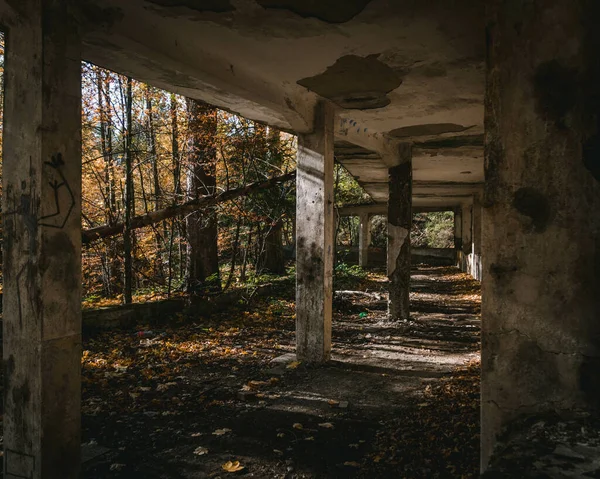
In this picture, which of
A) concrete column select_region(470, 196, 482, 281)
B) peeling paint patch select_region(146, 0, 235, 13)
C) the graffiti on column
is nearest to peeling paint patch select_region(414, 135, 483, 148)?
peeling paint patch select_region(146, 0, 235, 13)

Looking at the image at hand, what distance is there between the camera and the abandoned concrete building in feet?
7.48

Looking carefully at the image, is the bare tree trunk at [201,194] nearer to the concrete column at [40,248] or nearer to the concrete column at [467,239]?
the concrete column at [40,248]

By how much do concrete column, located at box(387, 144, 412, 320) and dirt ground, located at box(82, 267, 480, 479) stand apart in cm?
58

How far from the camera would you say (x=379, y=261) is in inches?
980

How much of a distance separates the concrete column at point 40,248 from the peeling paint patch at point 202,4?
710mm

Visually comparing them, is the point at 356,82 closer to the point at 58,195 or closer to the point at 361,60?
the point at 361,60

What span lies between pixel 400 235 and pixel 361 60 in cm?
477

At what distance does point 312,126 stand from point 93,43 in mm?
2835

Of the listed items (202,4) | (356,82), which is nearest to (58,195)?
(202,4)

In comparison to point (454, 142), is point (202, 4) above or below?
below

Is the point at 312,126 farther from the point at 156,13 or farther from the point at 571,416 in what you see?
the point at 571,416

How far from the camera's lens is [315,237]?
5621 millimetres

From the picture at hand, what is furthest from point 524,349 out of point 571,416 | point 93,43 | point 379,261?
point 379,261

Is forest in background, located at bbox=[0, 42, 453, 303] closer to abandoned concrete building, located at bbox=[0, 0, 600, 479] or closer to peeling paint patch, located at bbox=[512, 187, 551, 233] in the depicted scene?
abandoned concrete building, located at bbox=[0, 0, 600, 479]
